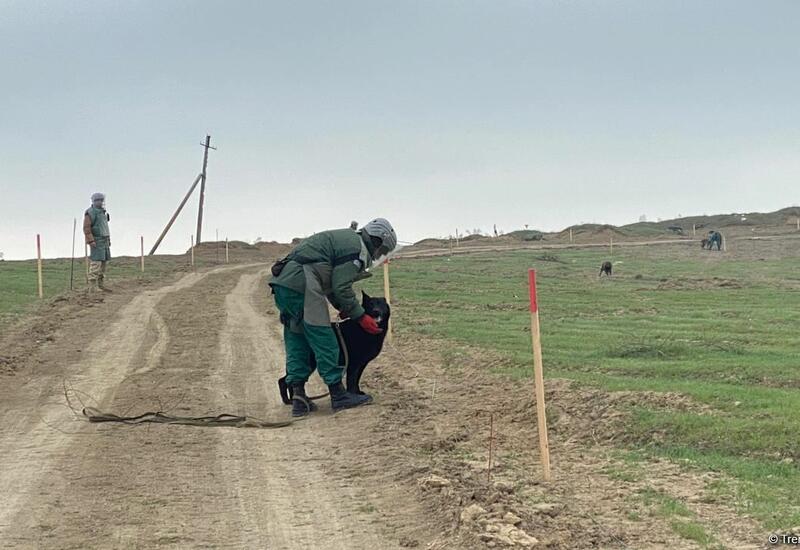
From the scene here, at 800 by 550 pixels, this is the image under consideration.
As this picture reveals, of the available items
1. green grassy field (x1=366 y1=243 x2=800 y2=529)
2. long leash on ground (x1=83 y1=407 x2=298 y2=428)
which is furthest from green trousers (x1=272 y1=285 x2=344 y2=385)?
green grassy field (x1=366 y1=243 x2=800 y2=529)

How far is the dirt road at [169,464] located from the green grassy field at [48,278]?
253 inches

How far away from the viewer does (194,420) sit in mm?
9016

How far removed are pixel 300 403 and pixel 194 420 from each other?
1.12 meters

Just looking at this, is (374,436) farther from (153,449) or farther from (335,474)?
(153,449)

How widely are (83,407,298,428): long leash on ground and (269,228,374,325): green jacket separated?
1.14 metres

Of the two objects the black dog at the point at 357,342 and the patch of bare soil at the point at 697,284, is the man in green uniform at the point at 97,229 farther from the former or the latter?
the patch of bare soil at the point at 697,284

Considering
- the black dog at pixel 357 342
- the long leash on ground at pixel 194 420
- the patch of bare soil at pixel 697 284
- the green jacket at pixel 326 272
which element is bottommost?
the long leash on ground at pixel 194 420

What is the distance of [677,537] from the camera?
5.29 m

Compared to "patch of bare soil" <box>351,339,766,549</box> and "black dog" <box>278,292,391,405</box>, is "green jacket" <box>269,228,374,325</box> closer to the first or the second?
"black dog" <box>278,292,391,405</box>

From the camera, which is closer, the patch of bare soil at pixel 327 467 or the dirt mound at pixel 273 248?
the patch of bare soil at pixel 327 467

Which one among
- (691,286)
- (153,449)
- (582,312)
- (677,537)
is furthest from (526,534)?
(691,286)

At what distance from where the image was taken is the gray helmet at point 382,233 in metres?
9.77

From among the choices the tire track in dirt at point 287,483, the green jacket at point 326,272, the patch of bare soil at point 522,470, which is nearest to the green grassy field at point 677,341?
the patch of bare soil at point 522,470

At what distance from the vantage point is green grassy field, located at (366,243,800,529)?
280 inches
